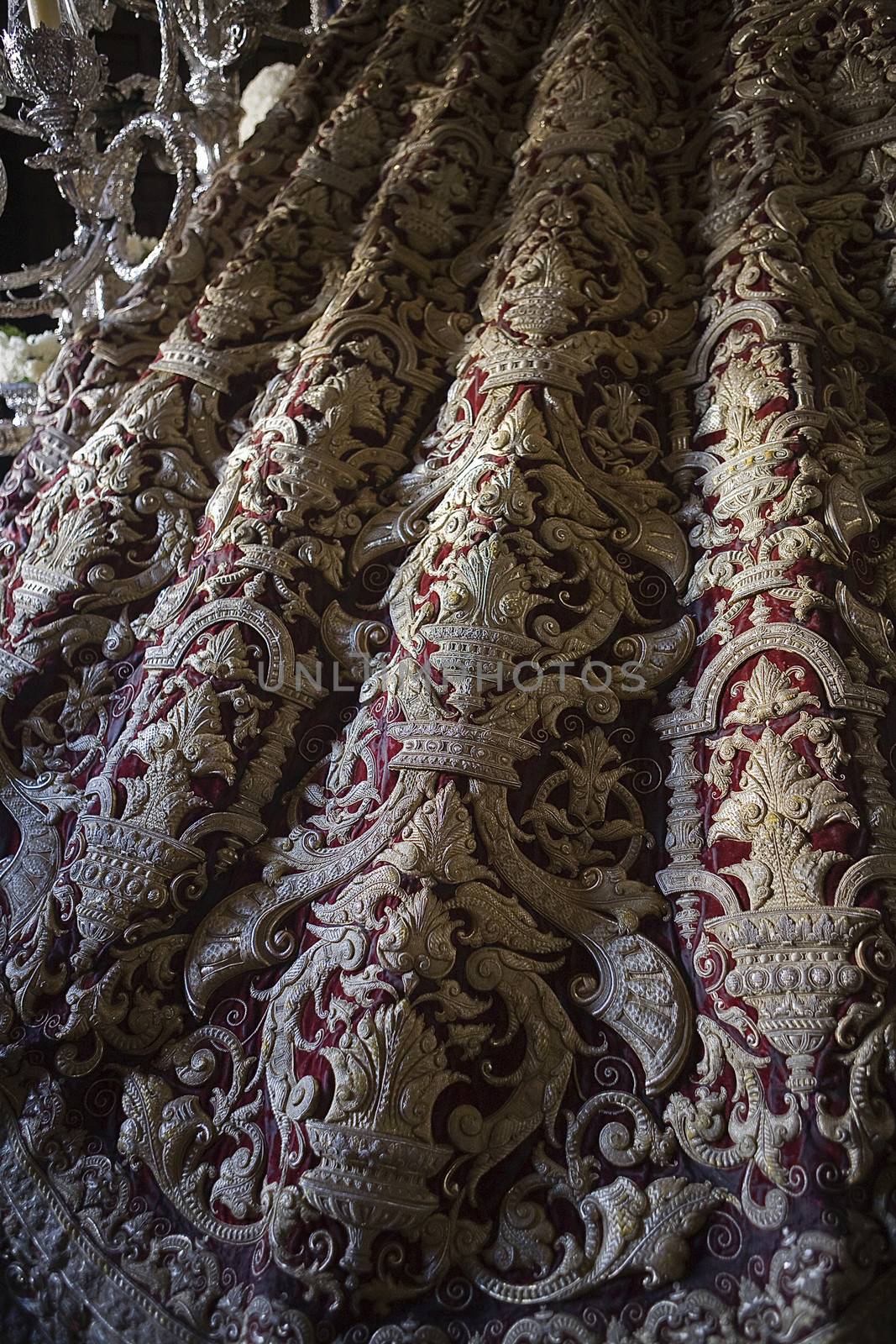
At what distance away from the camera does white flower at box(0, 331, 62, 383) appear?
154 centimetres

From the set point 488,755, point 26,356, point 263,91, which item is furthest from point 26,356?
point 488,755

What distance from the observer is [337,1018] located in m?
0.65

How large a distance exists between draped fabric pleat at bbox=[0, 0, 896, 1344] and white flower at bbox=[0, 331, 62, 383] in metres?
0.51

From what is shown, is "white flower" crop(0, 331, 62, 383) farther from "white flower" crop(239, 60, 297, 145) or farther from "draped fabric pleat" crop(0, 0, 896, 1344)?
"white flower" crop(239, 60, 297, 145)

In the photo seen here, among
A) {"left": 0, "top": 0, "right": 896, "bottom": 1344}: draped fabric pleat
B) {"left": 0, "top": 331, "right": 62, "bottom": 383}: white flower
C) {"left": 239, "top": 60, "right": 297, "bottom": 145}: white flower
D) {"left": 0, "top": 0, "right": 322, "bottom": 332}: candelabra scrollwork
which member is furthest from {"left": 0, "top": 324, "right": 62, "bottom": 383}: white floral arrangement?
{"left": 239, "top": 60, "right": 297, "bottom": 145}: white flower

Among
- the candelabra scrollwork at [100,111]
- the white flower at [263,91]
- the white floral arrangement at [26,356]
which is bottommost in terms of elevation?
the white floral arrangement at [26,356]

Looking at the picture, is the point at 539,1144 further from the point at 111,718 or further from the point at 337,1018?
the point at 111,718

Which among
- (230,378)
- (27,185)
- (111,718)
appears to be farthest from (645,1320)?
(27,185)

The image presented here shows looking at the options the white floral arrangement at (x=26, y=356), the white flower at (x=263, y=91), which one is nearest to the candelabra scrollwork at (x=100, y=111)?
the white floral arrangement at (x=26, y=356)

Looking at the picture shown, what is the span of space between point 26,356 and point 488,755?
1.18m

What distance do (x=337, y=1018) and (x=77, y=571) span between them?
473 millimetres

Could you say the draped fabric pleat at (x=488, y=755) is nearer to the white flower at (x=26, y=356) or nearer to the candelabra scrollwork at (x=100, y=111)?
the candelabra scrollwork at (x=100, y=111)

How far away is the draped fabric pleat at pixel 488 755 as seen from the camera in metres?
0.60

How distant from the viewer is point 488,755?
71 cm
